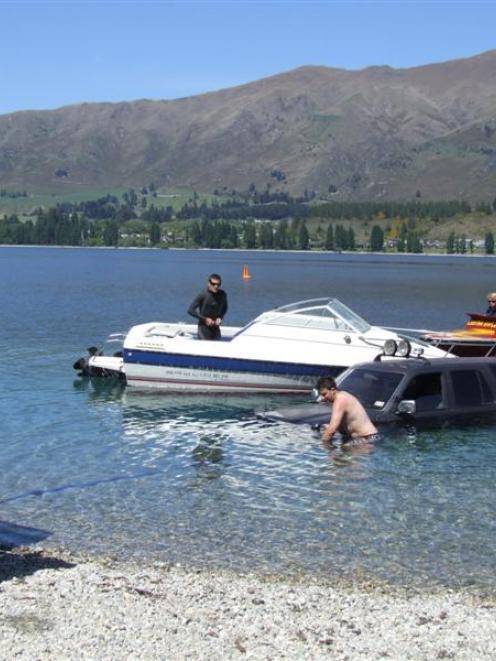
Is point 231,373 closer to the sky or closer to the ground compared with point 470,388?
closer to the ground

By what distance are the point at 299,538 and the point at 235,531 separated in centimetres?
102

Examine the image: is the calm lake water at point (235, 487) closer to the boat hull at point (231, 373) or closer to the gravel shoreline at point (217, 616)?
the boat hull at point (231, 373)

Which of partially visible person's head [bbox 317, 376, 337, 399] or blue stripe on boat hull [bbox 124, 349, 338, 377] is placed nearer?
partially visible person's head [bbox 317, 376, 337, 399]

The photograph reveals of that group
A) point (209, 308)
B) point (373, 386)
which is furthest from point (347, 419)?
point (209, 308)

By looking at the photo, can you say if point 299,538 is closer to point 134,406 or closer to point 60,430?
point 60,430

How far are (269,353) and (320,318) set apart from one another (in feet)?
6.34

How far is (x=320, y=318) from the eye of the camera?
28500 millimetres

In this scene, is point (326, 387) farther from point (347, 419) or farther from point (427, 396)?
point (427, 396)

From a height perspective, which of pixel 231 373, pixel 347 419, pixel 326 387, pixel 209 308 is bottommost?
pixel 231 373

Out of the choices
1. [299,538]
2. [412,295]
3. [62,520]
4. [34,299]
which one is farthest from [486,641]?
[412,295]

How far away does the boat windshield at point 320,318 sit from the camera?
28344 millimetres

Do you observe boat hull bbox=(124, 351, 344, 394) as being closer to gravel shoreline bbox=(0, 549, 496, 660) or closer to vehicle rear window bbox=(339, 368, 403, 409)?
vehicle rear window bbox=(339, 368, 403, 409)

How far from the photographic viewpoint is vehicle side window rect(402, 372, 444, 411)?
21.5 m

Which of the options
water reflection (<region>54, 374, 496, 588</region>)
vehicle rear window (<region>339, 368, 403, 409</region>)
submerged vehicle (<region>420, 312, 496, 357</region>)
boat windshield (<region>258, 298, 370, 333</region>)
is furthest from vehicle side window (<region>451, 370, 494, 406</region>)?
submerged vehicle (<region>420, 312, 496, 357</region>)
